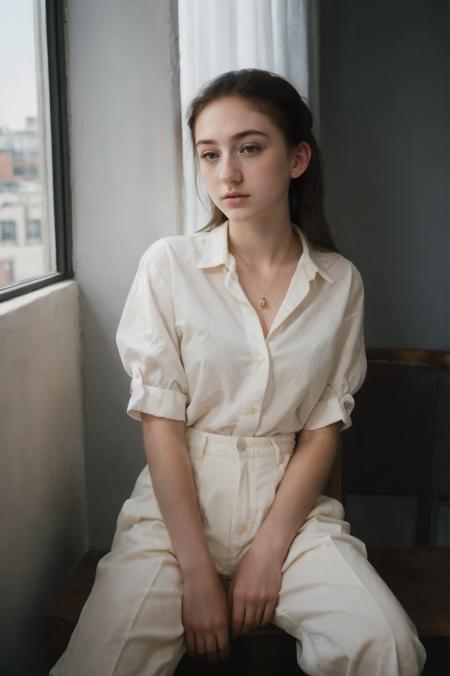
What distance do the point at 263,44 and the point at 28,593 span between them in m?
1.40

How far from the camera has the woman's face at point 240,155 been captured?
59.6 inches

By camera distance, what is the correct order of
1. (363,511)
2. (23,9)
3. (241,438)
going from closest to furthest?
(241,438) < (23,9) < (363,511)

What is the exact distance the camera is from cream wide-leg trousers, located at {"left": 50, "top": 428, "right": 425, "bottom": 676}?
130cm

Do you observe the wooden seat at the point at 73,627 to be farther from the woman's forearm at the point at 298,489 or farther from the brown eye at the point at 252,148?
the brown eye at the point at 252,148

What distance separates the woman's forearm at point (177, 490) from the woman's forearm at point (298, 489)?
12cm

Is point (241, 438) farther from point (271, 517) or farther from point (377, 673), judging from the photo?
point (377, 673)

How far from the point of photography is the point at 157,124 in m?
1.88

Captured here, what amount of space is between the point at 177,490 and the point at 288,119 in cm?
83

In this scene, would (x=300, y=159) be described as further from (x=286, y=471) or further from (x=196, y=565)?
(x=196, y=565)

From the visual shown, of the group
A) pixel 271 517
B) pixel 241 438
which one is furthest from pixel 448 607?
pixel 241 438

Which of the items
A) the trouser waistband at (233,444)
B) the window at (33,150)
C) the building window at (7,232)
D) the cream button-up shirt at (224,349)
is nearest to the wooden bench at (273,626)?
the trouser waistband at (233,444)

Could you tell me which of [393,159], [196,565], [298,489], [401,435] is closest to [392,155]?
[393,159]

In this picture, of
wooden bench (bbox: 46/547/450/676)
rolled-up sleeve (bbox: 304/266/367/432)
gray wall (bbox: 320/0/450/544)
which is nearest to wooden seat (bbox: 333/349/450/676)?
gray wall (bbox: 320/0/450/544)

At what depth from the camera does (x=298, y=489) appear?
5.04ft
